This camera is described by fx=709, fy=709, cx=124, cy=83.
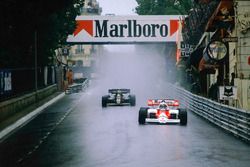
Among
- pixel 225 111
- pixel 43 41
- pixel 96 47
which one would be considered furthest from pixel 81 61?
pixel 225 111

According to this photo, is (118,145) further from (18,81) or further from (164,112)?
(18,81)

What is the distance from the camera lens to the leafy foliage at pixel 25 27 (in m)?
26.4

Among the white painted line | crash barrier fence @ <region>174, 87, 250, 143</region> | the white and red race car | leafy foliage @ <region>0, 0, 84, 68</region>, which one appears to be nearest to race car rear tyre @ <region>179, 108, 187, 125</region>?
the white and red race car

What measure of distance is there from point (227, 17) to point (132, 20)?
102 ft

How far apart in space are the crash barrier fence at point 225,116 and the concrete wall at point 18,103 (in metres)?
8.57

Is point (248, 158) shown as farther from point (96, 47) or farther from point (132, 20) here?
Answer: point (96, 47)

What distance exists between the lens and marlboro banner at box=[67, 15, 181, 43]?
63531 millimetres

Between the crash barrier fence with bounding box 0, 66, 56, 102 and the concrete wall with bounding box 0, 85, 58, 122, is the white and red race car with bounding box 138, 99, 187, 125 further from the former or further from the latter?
the crash barrier fence with bounding box 0, 66, 56, 102

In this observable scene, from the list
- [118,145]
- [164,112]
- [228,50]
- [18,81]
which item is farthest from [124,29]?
[118,145]

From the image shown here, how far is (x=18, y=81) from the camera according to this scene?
36812 mm

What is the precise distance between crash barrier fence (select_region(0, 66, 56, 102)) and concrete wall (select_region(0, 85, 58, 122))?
0.28 meters

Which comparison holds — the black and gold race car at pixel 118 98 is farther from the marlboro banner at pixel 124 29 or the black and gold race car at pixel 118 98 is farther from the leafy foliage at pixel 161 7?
the leafy foliage at pixel 161 7

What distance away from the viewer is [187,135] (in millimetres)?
22484

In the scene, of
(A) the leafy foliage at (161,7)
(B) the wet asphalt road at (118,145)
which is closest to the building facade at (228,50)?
(B) the wet asphalt road at (118,145)
